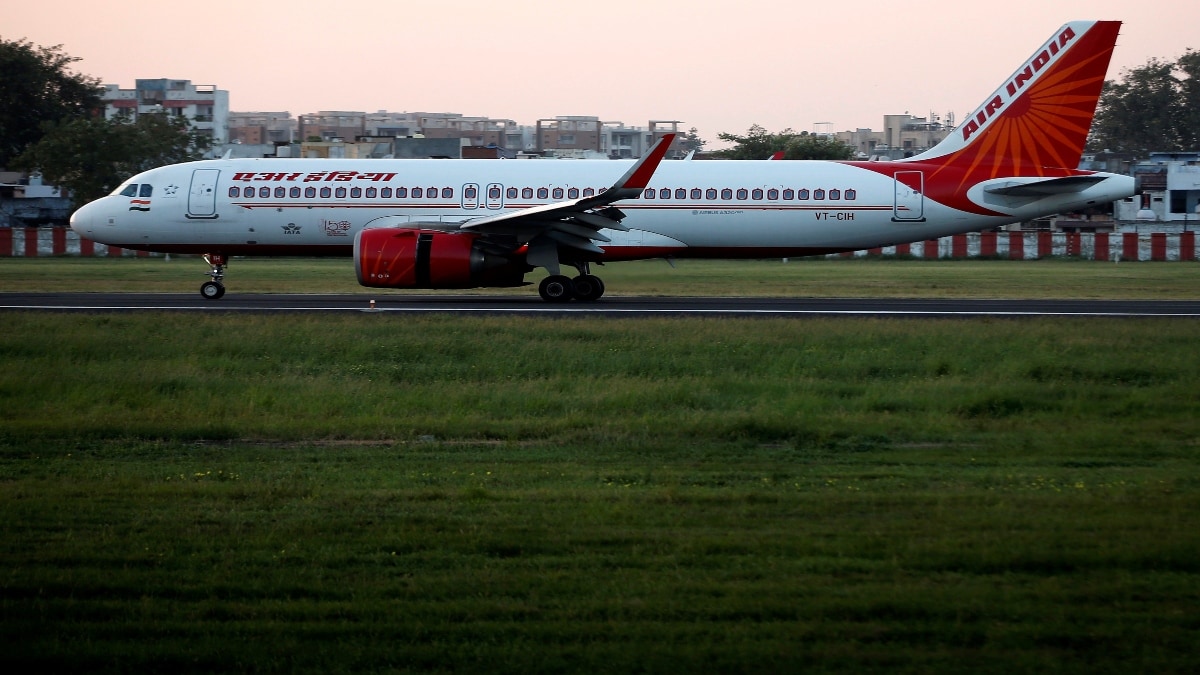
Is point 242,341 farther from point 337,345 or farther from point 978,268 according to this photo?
point 978,268

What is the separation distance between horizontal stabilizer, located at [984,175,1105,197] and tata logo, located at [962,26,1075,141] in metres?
1.72

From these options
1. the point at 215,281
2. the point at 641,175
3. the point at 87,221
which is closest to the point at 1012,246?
the point at 641,175

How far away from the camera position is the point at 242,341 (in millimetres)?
20656

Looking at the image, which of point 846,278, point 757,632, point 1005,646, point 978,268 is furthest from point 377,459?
point 978,268

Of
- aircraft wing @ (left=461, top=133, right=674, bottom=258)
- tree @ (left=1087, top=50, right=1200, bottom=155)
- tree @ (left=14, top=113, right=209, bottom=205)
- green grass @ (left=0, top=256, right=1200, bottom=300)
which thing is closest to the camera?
aircraft wing @ (left=461, top=133, right=674, bottom=258)

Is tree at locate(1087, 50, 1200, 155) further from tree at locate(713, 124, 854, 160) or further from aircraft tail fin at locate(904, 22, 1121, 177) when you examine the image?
aircraft tail fin at locate(904, 22, 1121, 177)

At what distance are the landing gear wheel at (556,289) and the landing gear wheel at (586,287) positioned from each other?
0.20m

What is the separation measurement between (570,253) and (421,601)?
2301 centimetres

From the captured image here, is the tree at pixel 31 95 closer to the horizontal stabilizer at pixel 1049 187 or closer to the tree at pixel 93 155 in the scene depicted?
the tree at pixel 93 155

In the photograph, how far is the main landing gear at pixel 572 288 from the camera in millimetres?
30203

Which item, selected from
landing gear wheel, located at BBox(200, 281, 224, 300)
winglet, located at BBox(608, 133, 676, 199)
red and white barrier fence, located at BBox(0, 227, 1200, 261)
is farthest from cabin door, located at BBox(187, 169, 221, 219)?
red and white barrier fence, located at BBox(0, 227, 1200, 261)

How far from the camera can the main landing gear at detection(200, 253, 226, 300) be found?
3133 centimetres

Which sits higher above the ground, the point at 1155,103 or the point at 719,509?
the point at 1155,103

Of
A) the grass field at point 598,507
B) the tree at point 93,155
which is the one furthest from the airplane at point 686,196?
the tree at point 93,155
